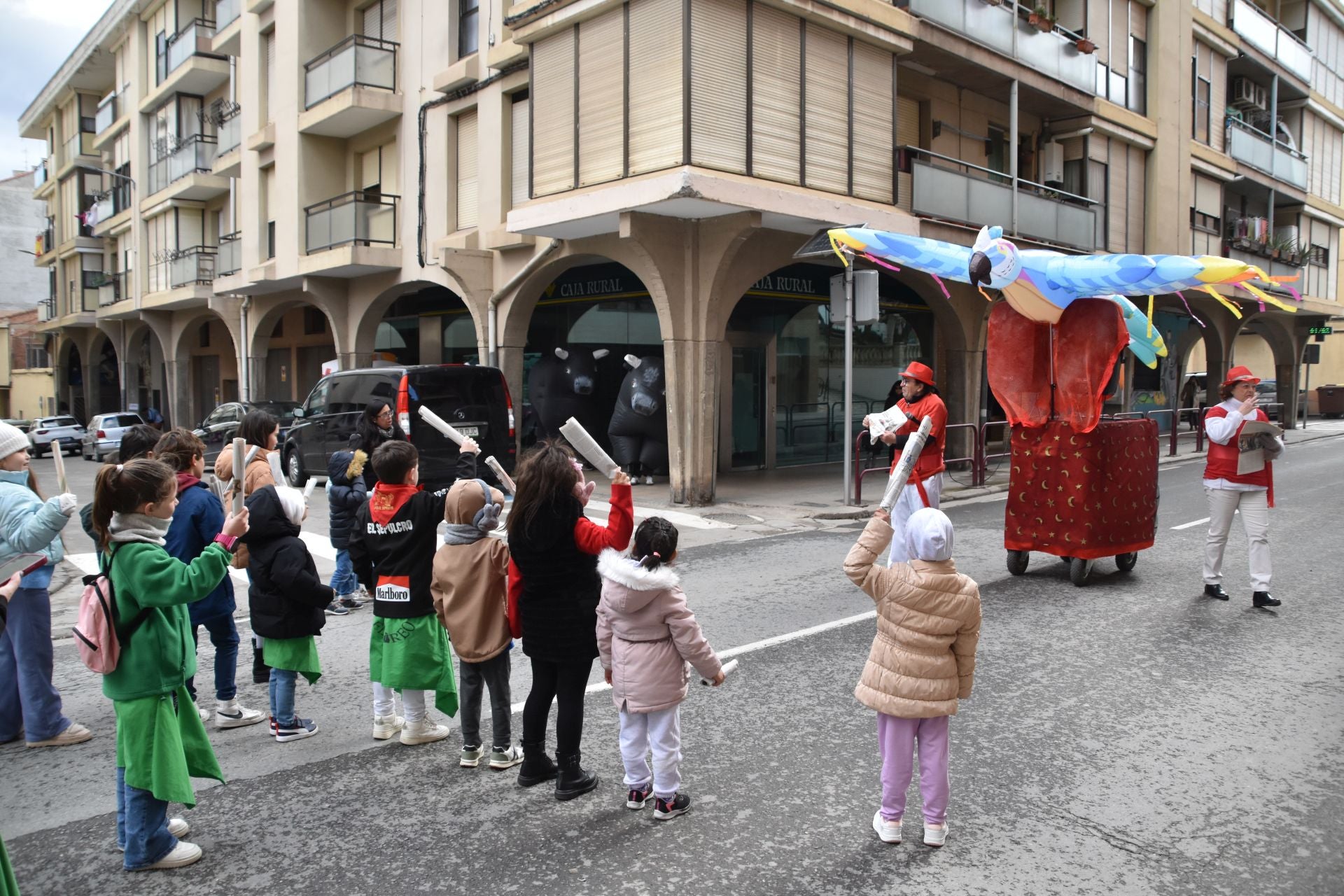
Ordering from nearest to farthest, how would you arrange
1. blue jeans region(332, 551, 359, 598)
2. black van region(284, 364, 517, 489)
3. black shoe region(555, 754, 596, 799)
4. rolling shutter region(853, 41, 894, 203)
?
black shoe region(555, 754, 596, 799), blue jeans region(332, 551, 359, 598), black van region(284, 364, 517, 489), rolling shutter region(853, 41, 894, 203)

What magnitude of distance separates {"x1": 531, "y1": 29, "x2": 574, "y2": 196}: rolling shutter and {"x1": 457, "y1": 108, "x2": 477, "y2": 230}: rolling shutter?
10.6ft

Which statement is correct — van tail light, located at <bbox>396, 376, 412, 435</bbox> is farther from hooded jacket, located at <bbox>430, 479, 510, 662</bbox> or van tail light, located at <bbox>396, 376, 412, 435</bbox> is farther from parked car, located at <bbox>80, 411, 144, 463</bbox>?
parked car, located at <bbox>80, 411, 144, 463</bbox>

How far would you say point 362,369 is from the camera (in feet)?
48.6


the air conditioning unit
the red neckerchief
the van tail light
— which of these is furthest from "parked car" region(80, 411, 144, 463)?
the air conditioning unit

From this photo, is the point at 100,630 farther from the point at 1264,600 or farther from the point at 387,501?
the point at 1264,600

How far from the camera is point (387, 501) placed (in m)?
4.78

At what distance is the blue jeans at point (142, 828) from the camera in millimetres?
3703

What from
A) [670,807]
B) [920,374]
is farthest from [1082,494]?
[670,807]

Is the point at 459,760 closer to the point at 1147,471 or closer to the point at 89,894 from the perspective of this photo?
the point at 89,894

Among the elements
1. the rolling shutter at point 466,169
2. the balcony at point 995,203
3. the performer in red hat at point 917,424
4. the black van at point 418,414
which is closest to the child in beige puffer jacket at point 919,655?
the performer in red hat at point 917,424

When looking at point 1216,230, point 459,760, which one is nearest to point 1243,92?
point 1216,230

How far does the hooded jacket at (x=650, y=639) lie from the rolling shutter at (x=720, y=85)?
9.34 m

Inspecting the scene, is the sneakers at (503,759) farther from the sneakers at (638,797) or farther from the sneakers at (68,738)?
Answer: the sneakers at (68,738)

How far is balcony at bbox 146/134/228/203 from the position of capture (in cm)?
2664
